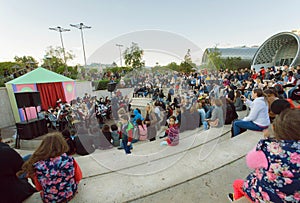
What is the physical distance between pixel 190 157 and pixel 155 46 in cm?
185

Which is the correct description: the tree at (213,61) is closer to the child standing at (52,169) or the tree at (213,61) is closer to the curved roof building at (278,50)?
the child standing at (52,169)

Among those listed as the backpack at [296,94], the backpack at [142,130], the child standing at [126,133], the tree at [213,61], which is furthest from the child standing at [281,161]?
the tree at [213,61]

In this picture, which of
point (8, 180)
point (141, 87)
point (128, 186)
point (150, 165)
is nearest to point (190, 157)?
point (150, 165)

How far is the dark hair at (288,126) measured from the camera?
3.28ft

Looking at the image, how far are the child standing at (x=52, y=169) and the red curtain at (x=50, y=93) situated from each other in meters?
10.6

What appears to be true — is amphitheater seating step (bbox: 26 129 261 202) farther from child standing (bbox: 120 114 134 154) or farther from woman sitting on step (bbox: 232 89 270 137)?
child standing (bbox: 120 114 134 154)

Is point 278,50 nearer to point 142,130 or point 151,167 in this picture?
point 142,130

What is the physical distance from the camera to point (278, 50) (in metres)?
32.8

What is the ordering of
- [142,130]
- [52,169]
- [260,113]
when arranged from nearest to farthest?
[52,169]
[260,113]
[142,130]

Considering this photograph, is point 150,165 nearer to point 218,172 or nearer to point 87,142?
point 218,172

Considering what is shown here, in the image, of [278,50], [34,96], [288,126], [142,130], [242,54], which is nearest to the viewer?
[288,126]

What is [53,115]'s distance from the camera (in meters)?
7.42

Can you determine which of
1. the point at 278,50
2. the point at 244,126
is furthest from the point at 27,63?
the point at 278,50

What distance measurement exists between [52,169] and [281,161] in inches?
77.5
